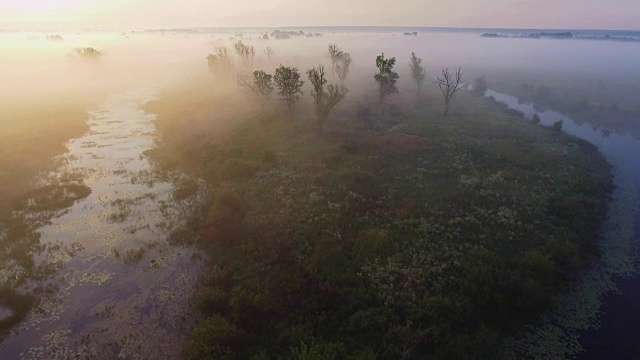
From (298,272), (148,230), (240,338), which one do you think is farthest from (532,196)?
(148,230)

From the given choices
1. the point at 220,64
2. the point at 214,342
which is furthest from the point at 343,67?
the point at 214,342

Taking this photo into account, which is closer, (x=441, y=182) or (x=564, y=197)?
(x=564, y=197)

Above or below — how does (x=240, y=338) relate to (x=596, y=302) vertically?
above

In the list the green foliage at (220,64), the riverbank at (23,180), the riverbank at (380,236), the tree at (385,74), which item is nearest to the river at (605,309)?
the riverbank at (380,236)

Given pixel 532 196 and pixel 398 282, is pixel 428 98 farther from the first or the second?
pixel 398 282

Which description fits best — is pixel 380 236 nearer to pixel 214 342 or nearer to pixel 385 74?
pixel 214 342
